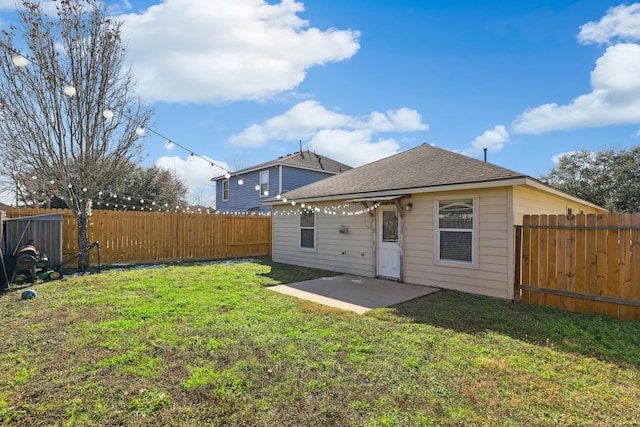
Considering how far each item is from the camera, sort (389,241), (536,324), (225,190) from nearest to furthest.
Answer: (536,324)
(389,241)
(225,190)

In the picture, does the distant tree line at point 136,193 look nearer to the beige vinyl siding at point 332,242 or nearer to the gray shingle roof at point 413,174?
the beige vinyl siding at point 332,242

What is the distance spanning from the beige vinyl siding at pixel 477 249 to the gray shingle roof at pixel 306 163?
10.4 meters

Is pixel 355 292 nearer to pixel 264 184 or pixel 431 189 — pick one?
pixel 431 189

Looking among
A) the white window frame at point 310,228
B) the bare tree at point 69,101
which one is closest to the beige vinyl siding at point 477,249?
the white window frame at point 310,228

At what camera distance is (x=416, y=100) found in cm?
1167

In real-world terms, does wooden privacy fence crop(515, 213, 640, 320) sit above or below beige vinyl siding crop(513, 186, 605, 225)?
below

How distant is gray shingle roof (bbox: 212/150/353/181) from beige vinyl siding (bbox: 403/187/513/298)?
10391 mm

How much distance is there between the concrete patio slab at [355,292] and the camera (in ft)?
18.9

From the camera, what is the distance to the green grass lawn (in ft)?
7.88

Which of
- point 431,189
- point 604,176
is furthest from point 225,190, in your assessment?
point 604,176

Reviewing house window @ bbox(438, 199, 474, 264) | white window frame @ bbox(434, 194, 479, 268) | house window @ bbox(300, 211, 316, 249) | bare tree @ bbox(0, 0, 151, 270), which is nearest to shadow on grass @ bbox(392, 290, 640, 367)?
white window frame @ bbox(434, 194, 479, 268)

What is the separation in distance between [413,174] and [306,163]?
402 inches

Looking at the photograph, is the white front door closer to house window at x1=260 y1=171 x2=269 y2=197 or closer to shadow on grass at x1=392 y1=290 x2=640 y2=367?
shadow on grass at x1=392 y1=290 x2=640 y2=367

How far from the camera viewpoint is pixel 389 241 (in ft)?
26.9
